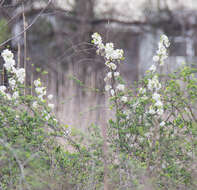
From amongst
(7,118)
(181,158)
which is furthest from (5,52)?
(181,158)

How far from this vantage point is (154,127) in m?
2.30

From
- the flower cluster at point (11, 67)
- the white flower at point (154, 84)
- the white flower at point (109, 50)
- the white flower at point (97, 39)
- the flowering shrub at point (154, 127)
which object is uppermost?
the white flower at point (97, 39)

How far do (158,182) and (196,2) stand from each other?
329 inches

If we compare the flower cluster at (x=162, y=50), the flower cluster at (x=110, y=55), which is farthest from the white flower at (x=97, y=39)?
the flower cluster at (x=162, y=50)

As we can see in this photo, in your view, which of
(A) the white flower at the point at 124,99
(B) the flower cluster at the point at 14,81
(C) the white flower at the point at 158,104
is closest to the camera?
(C) the white flower at the point at 158,104

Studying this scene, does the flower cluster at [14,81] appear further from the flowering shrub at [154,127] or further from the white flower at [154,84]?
the white flower at [154,84]

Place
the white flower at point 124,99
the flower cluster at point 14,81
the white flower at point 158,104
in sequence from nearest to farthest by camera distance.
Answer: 1. the white flower at point 158,104
2. the flower cluster at point 14,81
3. the white flower at point 124,99

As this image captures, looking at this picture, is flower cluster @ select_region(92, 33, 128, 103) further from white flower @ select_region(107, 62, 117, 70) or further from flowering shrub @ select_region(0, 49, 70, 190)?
flowering shrub @ select_region(0, 49, 70, 190)

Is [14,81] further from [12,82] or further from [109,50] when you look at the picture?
[109,50]

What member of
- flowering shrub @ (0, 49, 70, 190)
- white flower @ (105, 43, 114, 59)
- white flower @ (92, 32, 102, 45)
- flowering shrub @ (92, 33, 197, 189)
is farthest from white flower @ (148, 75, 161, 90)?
flowering shrub @ (0, 49, 70, 190)

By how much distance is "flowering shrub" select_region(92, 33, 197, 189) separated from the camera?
7.17 ft

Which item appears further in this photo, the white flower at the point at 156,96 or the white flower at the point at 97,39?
the white flower at the point at 97,39

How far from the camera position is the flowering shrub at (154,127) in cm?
219

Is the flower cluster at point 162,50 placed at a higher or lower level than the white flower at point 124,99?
higher
